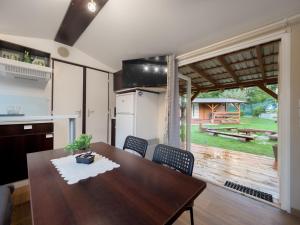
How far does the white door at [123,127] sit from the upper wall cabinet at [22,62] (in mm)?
1510

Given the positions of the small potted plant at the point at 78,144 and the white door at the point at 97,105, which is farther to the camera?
the white door at the point at 97,105

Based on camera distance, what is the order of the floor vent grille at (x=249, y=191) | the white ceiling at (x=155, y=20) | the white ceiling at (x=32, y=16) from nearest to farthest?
the white ceiling at (x=155, y=20) → the white ceiling at (x=32, y=16) → the floor vent grille at (x=249, y=191)

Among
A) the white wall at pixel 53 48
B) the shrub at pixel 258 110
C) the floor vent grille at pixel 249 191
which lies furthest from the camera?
the shrub at pixel 258 110

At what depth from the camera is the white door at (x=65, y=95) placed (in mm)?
3049

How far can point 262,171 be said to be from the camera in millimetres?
3059

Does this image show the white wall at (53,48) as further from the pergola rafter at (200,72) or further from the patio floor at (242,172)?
the patio floor at (242,172)

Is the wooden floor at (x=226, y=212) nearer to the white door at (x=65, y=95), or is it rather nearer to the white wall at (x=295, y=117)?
the white wall at (x=295, y=117)

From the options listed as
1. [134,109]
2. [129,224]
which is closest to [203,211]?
[129,224]

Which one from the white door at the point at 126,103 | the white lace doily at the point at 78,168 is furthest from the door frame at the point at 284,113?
the white door at the point at 126,103

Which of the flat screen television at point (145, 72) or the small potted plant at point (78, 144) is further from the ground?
the flat screen television at point (145, 72)

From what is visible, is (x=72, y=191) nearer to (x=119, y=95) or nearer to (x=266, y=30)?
(x=266, y=30)

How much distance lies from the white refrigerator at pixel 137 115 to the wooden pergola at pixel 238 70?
80 cm

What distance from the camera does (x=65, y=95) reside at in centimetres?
317

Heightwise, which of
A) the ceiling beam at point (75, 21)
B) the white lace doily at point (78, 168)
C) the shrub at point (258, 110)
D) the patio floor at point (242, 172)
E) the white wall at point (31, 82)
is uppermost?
the ceiling beam at point (75, 21)
